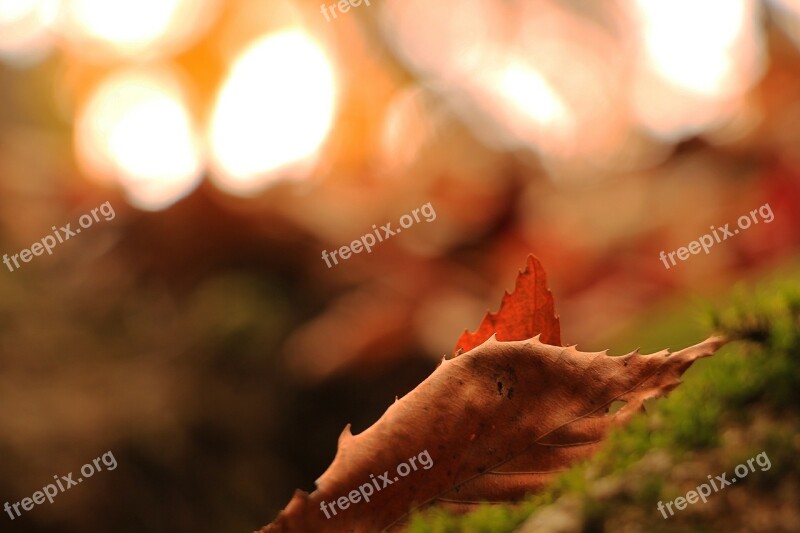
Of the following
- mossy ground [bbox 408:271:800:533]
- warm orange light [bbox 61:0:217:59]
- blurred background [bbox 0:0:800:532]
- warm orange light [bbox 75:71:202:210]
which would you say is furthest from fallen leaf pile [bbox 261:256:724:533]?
warm orange light [bbox 61:0:217:59]

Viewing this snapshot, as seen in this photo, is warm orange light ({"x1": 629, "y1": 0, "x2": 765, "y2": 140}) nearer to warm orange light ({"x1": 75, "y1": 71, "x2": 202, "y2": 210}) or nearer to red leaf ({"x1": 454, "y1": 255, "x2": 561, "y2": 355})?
warm orange light ({"x1": 75, "y1": 71, "x2": 202, "y2": 210})

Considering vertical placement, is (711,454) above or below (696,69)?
below

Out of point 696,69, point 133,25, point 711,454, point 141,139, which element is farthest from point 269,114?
point 711,454

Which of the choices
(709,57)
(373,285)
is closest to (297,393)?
(373,285)

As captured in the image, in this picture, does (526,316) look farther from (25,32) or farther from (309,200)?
(25,32)

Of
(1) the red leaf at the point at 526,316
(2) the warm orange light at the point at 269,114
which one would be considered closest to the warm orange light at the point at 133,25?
(2) the warm orange light at the point at 269,114

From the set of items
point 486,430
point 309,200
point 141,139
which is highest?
point 141,139

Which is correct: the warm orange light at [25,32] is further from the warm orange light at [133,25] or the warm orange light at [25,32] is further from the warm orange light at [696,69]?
the warm orange light at [696,69]
